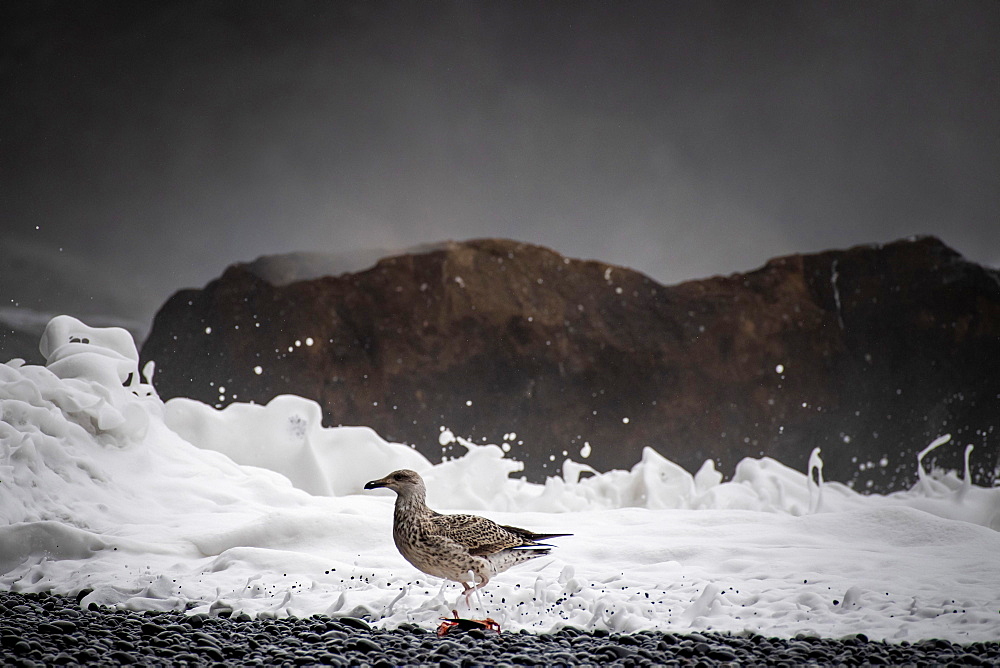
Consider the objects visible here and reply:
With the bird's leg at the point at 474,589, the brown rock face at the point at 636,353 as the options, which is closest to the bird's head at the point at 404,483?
the bird's leg at the point at 474,589

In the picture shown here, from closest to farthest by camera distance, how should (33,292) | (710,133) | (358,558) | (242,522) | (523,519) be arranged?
(358,558)
(242,522)
(523,519)
(33,292)
(710,133)

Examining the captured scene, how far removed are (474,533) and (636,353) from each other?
439 centimetres

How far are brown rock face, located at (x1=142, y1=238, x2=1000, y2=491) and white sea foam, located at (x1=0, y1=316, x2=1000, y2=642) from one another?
79 centimetres

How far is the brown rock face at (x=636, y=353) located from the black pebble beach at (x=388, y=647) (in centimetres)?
386

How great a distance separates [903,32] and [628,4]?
6.47ft

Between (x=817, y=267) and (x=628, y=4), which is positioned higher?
(x=628, y=4)

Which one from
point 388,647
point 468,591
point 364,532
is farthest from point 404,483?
point 364,532

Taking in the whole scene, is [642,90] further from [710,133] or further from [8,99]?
[8,99]

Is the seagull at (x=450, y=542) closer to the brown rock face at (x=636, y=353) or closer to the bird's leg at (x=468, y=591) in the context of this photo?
the bird's leg at (x=468, y=591)

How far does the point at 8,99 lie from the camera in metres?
5.11

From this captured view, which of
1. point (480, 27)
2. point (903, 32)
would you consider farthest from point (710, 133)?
point (480, 27)

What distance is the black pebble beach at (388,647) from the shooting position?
1.65m

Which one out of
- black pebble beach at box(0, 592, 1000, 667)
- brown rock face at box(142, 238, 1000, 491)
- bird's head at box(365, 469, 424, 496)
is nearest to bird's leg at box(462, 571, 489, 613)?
black pebble beach at box(0, 592, 1000, 667)

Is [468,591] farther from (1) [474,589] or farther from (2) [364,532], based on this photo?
(2) [364,532]
